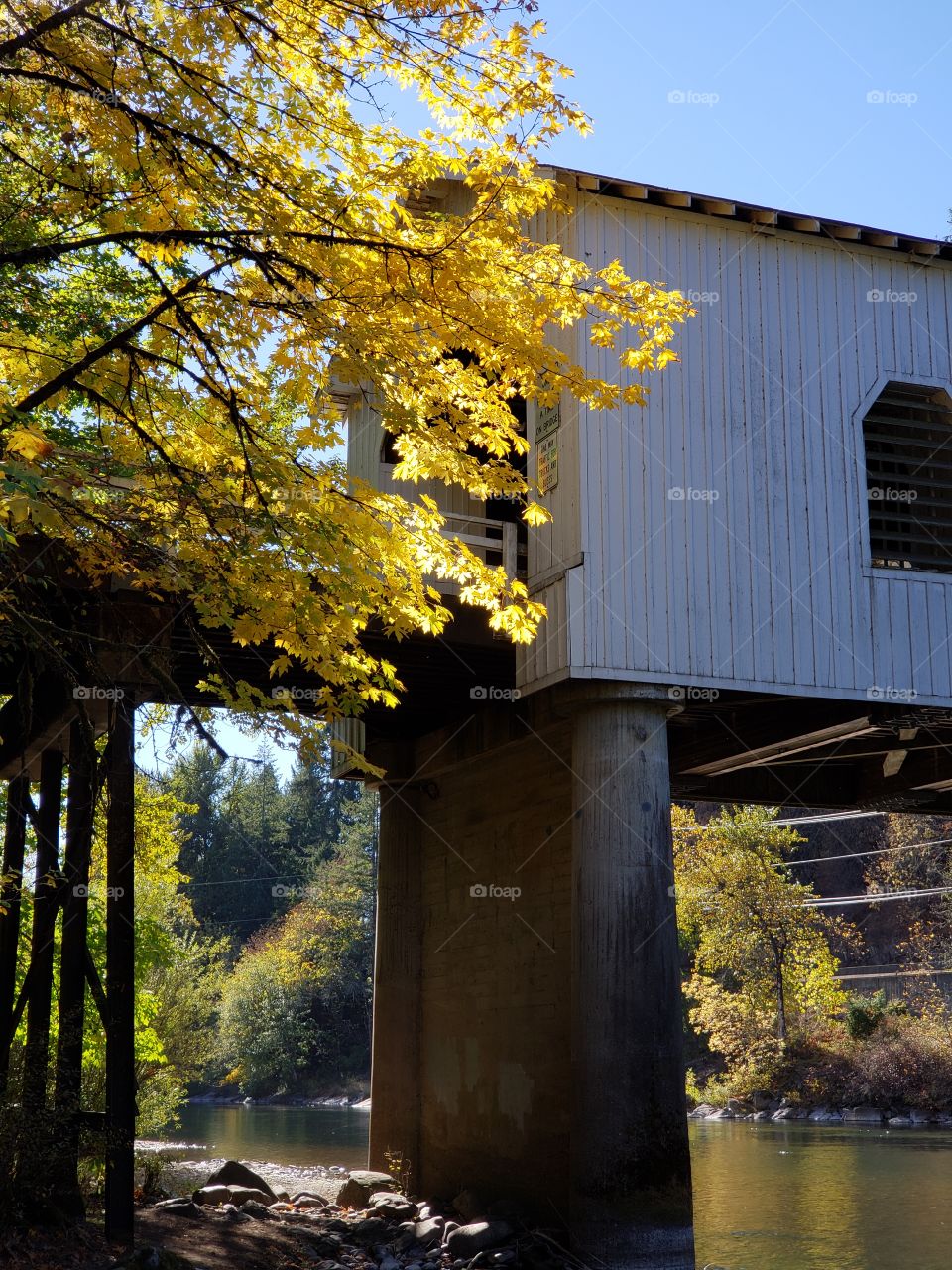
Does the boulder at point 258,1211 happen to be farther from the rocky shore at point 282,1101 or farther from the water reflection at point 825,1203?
the rocky shore at point 282,1101

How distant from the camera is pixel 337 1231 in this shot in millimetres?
13586

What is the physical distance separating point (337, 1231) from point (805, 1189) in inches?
298

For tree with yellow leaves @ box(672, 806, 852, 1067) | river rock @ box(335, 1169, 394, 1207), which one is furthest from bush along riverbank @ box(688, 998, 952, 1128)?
river rock @ box(335, 1169, 394, 1207)

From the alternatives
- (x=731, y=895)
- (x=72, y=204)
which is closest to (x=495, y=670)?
(x=72, y=204)

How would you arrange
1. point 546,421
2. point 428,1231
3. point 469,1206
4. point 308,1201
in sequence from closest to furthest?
1. point 546,421
2. point 428,1231
3. point 469,1206
4. point 308,1201

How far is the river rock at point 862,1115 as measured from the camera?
3084 centimetres

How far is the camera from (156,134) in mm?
6617

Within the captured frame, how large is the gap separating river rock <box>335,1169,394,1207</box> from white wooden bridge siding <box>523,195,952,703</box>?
22.6 feet

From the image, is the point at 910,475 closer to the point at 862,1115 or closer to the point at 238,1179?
the point at 238,1179

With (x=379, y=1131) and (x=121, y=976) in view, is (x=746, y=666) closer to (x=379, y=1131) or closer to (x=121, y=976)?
(x=121, y=976)

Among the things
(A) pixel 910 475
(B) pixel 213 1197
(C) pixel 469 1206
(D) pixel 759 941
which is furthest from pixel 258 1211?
(D) pixel 759 941

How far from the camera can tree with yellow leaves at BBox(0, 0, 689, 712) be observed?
691cm

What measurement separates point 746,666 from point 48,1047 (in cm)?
685

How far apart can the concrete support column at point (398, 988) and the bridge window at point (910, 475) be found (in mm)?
7056
